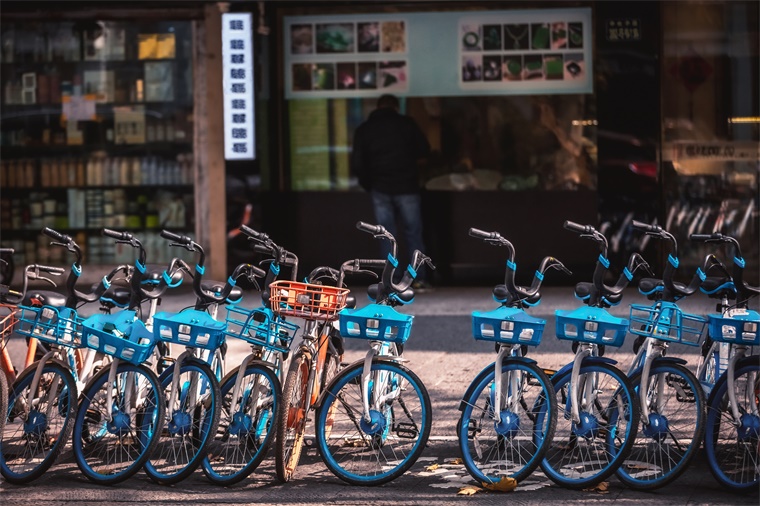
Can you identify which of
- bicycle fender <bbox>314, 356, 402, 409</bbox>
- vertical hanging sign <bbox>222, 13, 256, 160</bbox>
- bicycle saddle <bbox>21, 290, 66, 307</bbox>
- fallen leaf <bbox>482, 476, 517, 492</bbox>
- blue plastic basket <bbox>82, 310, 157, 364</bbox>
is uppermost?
vertical hanging sign <bbox>222, 13, 256, 160</bbox>

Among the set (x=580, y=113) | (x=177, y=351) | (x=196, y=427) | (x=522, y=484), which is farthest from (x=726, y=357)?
(x=580, y=113)

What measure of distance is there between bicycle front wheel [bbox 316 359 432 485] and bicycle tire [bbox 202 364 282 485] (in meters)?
0.30

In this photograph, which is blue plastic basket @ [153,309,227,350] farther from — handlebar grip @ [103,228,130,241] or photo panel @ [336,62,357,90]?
photo panel @ [336,62,357,90]

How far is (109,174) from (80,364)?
6.62 metres

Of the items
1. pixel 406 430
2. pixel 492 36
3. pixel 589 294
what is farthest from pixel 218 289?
pixel 492 36

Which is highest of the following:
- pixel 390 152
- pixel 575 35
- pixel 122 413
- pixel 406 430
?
pixel 575 35

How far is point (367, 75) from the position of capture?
520 inches

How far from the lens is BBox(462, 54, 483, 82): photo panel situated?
42.8ft

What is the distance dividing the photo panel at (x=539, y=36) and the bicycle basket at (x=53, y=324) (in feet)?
23.9

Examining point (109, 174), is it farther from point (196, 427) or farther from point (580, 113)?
point (196, 427)

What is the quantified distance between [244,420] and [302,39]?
24.0 feet

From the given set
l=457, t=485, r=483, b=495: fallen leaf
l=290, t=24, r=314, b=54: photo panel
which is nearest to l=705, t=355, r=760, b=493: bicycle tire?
l=457, t=485, r=483, b=495: fallen leaf

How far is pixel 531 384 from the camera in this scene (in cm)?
636

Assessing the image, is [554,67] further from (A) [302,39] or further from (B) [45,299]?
(B) [45,299]
